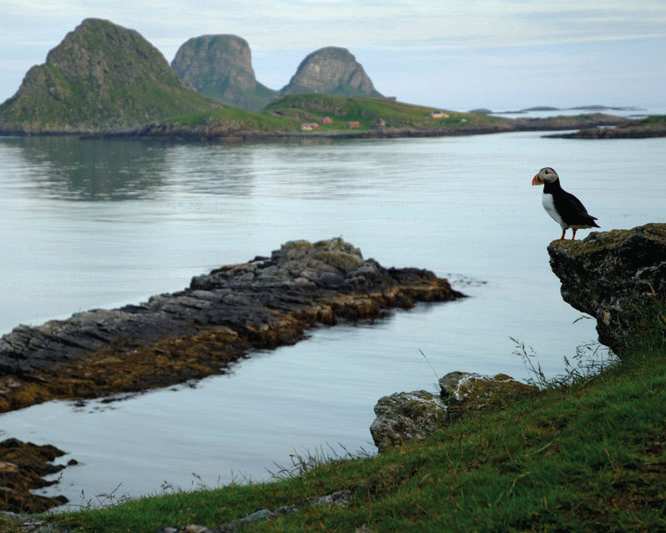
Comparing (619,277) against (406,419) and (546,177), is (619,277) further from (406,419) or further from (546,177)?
(406,419)

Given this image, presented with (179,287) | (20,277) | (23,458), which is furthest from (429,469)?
(20,277)

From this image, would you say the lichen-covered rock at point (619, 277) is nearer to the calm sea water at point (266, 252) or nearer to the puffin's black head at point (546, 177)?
the puffin's black head at point (546, 177)

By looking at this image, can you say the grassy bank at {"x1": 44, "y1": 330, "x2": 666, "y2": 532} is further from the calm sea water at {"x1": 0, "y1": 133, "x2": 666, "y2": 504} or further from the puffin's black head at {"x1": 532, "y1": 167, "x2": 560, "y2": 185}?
the calm sea water at {"x1": 0, "y1": 133, "x2": 666, "y2": 504}

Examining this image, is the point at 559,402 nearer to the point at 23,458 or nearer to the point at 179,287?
the point at 23,458

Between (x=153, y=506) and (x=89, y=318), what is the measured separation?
79.7 feet

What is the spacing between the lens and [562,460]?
31.3ft

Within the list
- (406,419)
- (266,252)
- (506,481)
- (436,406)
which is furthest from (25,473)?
(266,252)

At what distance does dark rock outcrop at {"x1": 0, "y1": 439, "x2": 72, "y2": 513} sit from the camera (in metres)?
18.0

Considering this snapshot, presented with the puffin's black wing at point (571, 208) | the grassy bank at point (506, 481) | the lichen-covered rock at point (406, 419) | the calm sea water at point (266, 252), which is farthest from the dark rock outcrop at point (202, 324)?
the grassy bank at point (506, 481)

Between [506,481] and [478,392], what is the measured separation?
5.83 metres

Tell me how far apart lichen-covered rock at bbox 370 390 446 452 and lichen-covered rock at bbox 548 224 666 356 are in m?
3.35

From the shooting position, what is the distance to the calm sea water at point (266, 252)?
2489 centimetres

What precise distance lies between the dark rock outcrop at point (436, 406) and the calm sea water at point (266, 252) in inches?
143

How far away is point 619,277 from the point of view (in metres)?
15.5
